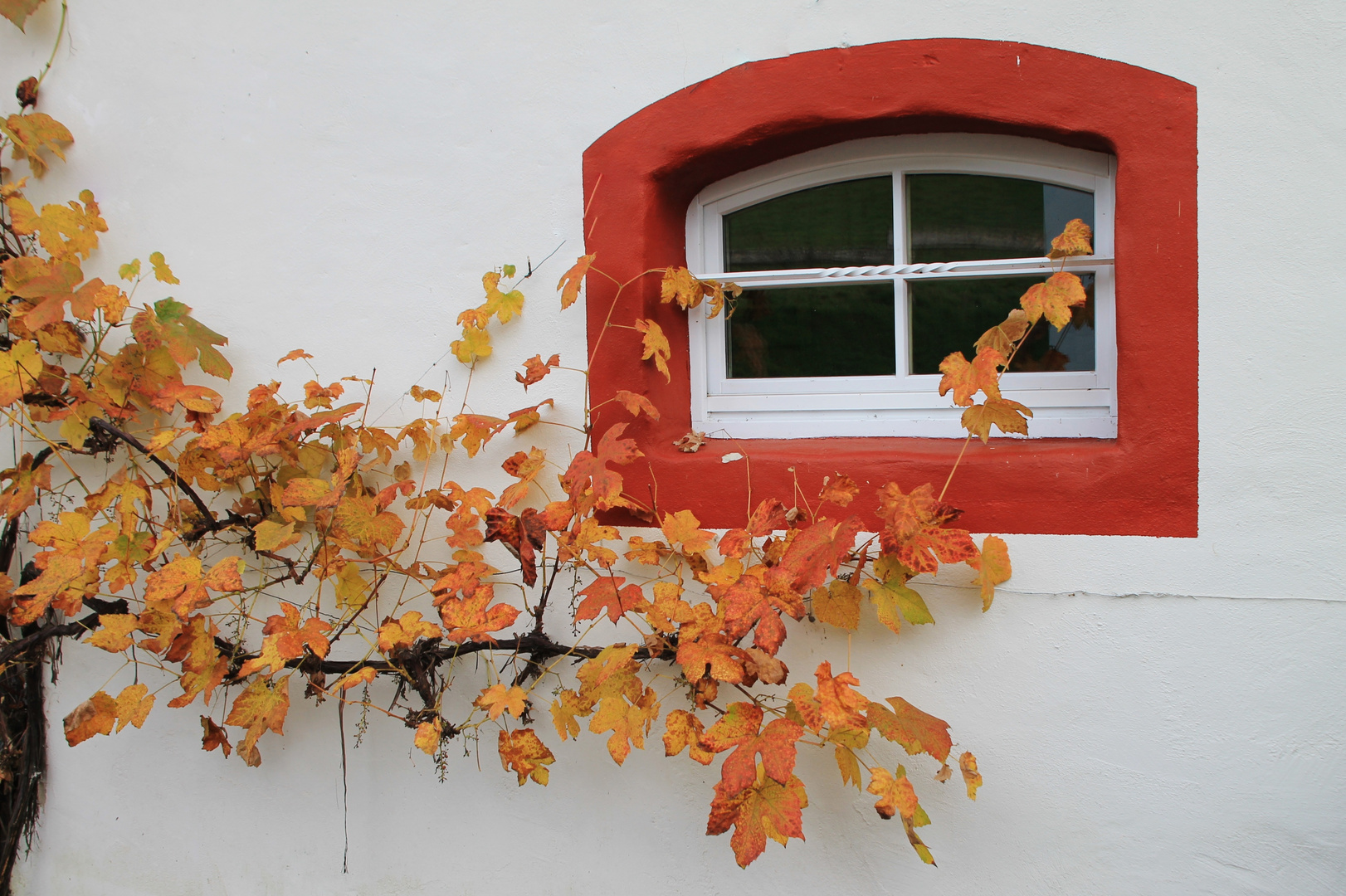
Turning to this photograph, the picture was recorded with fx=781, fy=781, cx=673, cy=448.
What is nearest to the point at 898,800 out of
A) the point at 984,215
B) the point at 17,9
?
the point at 984,215

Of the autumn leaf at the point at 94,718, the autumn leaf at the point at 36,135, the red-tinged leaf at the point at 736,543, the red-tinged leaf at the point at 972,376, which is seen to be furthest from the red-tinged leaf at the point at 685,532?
the autumn leaf at the point at 36,135

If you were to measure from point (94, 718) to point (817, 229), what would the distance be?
6.19 feet

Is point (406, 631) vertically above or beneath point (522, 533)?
beneath

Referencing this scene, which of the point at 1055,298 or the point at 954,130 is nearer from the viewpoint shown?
the point at 1055,298

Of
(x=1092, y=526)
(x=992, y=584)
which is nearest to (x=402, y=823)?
(x=992, y=584)

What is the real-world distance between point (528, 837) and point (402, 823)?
317 millimetres

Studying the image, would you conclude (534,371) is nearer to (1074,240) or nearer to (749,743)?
(749,743)

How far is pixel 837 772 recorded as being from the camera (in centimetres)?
160

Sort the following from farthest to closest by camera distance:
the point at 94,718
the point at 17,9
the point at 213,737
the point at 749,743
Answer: the point at 17,9
the point at 213,737
the point at 94,718
the point at 749,743

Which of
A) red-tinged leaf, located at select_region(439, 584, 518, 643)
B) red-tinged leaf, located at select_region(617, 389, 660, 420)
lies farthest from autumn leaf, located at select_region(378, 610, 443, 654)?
red-tinged leaf, located at select_region(617, 389, 660, 420)

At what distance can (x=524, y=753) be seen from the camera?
1.54m

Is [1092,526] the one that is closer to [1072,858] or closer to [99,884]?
[1072,858]

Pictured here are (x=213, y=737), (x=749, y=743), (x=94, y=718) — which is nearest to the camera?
(x=749, y=743)

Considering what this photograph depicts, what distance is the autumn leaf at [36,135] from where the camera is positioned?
6.29 ft
